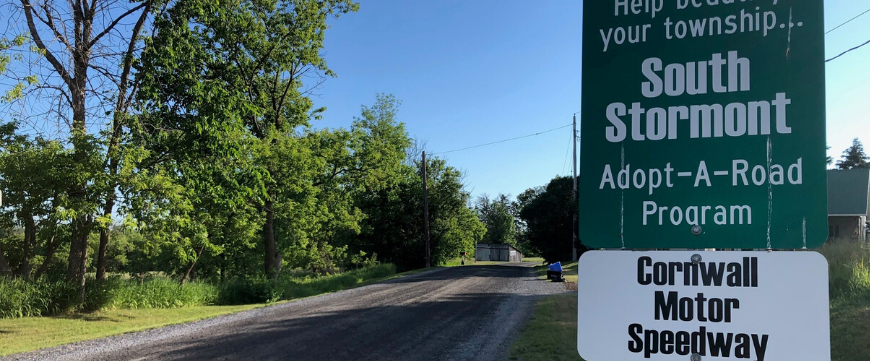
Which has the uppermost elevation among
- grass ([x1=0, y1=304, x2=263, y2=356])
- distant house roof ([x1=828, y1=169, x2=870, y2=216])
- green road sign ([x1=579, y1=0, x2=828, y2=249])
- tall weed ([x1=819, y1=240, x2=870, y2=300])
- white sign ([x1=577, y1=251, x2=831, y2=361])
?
distant house roof ([x1=828, y1=169, x2=870, y2=216])

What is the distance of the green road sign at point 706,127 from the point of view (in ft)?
5.05

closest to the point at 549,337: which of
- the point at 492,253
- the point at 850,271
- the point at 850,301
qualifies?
the point at 850,301

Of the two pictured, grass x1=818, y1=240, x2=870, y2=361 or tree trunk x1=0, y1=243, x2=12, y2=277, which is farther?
tree trunk x1=0, y1=243, x2=12, y2=277

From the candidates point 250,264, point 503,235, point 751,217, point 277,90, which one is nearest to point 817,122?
point 751,217

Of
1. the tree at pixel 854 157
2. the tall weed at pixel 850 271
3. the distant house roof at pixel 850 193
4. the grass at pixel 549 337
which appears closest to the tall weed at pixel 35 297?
the grass at pixel 549 337

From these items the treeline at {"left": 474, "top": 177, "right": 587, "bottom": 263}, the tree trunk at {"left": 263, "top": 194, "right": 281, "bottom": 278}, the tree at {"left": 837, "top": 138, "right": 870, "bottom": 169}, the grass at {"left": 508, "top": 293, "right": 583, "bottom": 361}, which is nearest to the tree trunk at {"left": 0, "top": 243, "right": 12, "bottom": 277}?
the tree trunk at {"left": 263, "top": 194, "right": 281, "bottom": 278}

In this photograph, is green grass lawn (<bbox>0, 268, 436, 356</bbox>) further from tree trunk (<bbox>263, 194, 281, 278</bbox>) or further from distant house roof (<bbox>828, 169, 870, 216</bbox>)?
distant house roof (<bbox>828, 169, 870, 216</bbox>)

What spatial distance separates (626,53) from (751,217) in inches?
25.9

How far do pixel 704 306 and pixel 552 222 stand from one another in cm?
3795

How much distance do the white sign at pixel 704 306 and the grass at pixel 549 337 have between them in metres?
5.96

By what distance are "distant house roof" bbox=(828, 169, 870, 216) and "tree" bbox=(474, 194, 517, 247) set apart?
2412 inches

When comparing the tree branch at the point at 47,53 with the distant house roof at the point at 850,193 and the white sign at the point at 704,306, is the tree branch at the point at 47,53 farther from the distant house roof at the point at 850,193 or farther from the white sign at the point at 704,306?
the distant house roof at the point at 850,193

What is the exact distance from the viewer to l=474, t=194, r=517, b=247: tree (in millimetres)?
92750

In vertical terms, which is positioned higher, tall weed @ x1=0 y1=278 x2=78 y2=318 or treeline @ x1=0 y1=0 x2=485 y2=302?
treeline @ x1=0 y1=0 x2=485 y2=302
